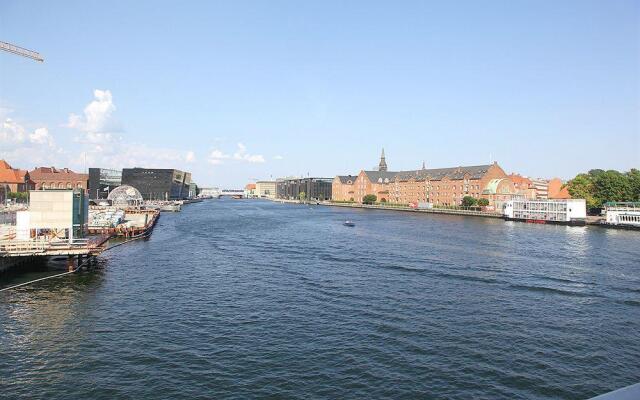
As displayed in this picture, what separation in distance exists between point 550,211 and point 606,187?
19935 millimetres

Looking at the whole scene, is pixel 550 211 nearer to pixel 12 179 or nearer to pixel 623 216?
pixel 623 216

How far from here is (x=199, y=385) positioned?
20.0 metres

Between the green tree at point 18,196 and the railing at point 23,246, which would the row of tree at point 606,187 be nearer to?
the railing at point 23,246

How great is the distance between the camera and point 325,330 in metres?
27.3

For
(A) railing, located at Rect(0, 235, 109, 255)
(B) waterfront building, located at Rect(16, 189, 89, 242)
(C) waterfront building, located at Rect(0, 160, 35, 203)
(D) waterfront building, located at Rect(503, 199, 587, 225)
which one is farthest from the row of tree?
(C) waterfront building, located at Rect(0, 160, 35, 203)

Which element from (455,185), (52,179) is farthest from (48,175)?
(455,185)

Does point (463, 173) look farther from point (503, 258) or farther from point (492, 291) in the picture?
point (492, 291)

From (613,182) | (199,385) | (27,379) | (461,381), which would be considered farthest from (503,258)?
(613,182)

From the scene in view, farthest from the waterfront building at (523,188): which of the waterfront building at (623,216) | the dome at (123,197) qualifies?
the dome at (123,197)

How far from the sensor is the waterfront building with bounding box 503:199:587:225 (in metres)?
111

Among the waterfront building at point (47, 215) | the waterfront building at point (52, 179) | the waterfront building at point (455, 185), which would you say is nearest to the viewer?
the waterfront building at point (47, 215)

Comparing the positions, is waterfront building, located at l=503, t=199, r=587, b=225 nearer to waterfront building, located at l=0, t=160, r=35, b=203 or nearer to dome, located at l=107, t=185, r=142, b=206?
dome, located at l=107, t=185, r=142, b=206

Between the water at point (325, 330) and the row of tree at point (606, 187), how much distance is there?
79.4 metres

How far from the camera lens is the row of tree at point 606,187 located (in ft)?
382
